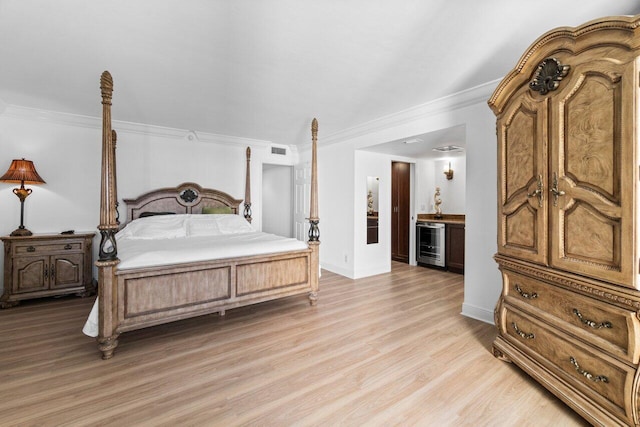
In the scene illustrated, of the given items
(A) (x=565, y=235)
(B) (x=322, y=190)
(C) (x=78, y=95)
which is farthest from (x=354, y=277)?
(C) (x=78, y=95)

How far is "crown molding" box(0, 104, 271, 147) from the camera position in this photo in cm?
383

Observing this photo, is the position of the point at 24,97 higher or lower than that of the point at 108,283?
higher

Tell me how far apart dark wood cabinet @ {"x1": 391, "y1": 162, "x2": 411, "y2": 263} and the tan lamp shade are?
574 centimetres

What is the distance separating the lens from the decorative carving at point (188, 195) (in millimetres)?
4910

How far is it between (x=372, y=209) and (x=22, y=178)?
4.96m

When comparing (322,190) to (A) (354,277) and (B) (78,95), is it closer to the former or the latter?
(A) (354,277)

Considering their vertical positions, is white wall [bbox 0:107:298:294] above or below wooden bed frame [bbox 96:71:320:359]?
above

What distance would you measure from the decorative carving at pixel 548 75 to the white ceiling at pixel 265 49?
49 cm

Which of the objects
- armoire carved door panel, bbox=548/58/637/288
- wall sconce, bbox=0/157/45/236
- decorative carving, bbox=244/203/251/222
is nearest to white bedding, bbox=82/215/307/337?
decorative carving, bbox=244/203/251/222

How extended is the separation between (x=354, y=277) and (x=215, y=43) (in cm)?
377

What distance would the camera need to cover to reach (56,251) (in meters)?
3.69

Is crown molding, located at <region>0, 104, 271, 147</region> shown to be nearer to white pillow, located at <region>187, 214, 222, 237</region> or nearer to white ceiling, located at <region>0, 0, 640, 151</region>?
white ceiling, located at <region>0, 0, 640, 151</region>

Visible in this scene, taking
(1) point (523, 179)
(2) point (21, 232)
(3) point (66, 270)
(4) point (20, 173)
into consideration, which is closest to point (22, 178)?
(4) point (20, 173)

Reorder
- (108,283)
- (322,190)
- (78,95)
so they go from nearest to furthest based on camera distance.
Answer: (108,283) < (78,95) < (322,190)
